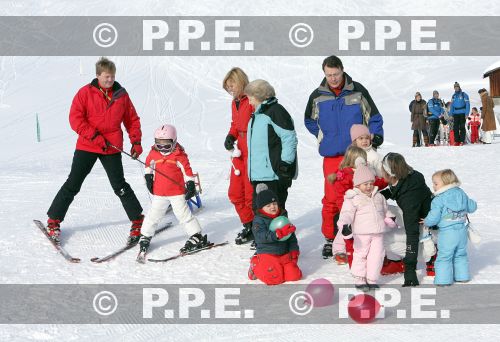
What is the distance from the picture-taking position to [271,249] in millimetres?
5133

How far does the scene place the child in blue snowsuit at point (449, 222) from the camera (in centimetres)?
484

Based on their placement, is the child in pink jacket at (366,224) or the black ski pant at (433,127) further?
the black ski pant at (433,127)

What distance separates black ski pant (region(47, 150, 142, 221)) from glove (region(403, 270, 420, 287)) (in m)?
2.99

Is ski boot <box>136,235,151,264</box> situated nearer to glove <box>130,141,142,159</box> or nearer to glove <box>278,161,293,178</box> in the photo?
glove <box>130,141,142,159</box>

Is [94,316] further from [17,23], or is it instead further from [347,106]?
[17,23]

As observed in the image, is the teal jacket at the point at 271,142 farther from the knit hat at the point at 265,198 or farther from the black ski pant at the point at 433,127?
the black ski pant at the point at 433,127

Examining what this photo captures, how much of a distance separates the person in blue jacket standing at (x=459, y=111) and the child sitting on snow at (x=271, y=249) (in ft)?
35.8

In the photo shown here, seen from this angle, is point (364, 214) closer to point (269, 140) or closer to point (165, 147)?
point (269, 140)

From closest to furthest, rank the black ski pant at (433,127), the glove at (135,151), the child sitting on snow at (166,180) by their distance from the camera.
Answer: the child sitting on snow at (166,180)
the glove at (135,151)
the black ski pant at (433,127)

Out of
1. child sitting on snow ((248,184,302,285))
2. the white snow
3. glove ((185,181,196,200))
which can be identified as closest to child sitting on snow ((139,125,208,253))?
glove ((185,181,196,200))

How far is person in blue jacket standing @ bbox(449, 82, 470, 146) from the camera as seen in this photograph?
15.0 meters

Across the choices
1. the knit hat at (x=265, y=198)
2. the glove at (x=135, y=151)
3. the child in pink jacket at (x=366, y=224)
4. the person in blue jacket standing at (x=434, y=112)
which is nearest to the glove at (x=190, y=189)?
the knit hat at (x=265, y=198)
